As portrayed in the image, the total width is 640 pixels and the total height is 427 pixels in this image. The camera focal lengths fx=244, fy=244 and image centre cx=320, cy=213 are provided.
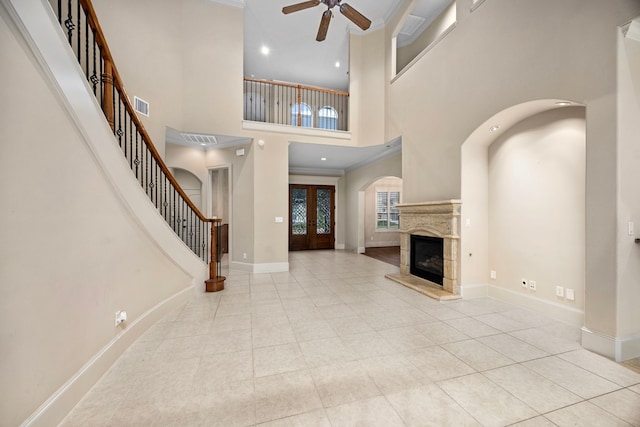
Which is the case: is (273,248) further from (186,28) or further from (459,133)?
(186,28)

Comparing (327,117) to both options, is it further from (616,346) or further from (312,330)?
(616,346)

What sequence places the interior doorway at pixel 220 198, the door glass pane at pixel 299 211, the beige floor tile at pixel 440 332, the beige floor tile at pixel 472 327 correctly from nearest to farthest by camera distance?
1. the beige floor tile at pixel 440 332
2. the beige floor tile at pixel 472 327
3. the interior doorway at pixel 220 198
4. the door glass pane at pixel 299 211

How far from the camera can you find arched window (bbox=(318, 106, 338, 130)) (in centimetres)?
768

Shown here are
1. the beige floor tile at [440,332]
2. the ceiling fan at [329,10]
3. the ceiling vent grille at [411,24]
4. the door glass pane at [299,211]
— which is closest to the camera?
the beige floor tile at [440,332]

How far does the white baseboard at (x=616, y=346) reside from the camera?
6.83 feet

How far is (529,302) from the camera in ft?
10.6

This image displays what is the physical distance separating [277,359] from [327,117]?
707 cm

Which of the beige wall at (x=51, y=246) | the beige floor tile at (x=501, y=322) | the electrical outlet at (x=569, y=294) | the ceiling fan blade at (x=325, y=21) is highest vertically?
the ceiling fan blade at (x=325, y=21)

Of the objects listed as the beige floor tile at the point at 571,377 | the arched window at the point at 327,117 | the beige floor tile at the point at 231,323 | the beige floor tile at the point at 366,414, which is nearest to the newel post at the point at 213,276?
the beige floor tile at the point at 231,323

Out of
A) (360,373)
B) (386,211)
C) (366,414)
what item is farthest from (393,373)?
(386,211)

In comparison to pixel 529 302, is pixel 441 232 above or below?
above

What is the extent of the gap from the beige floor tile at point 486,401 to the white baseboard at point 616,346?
1.26 metres

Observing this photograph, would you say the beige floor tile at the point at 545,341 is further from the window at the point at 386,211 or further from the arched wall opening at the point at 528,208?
the window at the point at 386,211

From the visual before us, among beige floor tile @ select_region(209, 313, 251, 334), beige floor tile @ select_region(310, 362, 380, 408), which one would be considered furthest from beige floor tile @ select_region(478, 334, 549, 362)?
beige floor tile @ select_region(209, 313, 251, 334)
